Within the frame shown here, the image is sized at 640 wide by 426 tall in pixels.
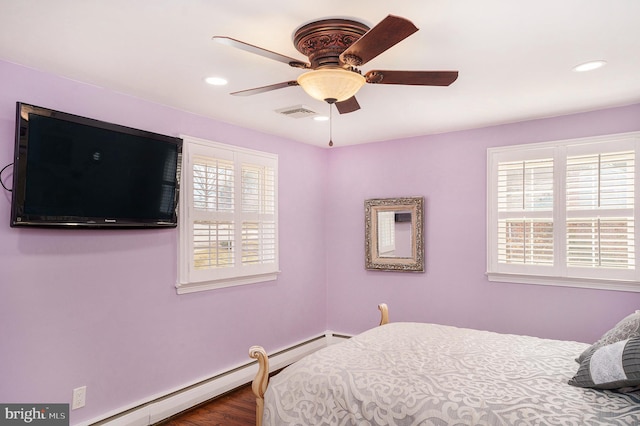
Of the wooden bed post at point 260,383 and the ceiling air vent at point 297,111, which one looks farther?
the ceiling air vent at point 297,111

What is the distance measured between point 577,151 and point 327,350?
9.10ft

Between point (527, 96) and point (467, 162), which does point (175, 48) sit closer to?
point (527, 96)

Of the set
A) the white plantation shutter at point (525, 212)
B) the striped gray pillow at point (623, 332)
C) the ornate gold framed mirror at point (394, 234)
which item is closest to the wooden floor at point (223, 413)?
the ornate gold framed mirror at point (394, 234)

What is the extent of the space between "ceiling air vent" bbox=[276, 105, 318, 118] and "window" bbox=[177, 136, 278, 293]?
67 centimetres

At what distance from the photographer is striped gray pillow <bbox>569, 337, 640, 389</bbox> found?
6.09ft

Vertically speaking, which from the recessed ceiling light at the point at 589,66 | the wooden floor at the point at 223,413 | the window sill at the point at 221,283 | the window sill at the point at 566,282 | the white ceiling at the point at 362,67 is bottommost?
the wooden floor at the point at 223,413

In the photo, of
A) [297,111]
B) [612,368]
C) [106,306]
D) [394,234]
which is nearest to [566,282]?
[394,234]

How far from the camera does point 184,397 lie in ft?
11.2

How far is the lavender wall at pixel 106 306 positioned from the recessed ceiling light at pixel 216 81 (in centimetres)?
73

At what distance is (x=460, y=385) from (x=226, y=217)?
2.47 metres

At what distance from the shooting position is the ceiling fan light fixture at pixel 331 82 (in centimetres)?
190

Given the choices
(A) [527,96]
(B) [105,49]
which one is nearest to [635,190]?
(A) [527,96]

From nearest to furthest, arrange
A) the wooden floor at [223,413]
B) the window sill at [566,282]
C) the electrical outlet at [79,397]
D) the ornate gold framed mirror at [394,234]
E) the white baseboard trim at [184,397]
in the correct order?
the electrical outlet at [79,397]
the white baseboard trim at [184,397]
the wooden floor at [223,413]
the window sill at [566,282]
the ornate gold framed mirror at [394,234]

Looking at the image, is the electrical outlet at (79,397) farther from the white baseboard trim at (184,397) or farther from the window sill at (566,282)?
the window sill at (566,282)
